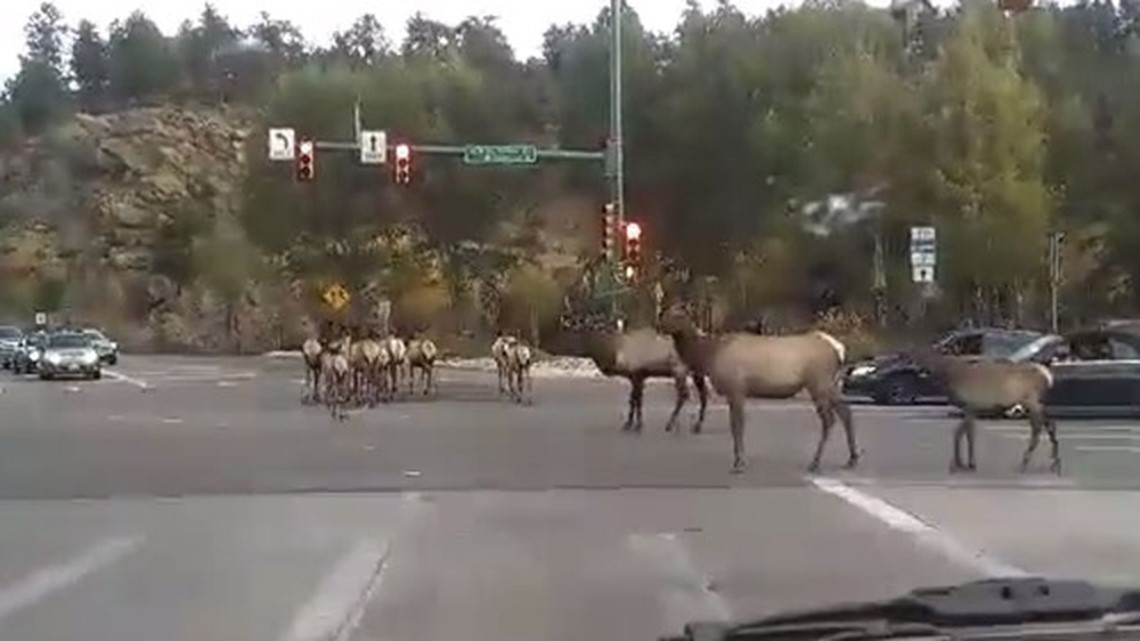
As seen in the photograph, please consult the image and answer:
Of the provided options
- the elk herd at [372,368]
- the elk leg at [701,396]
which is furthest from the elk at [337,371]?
the elk leg at [701,396]

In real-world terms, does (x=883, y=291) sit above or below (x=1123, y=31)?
below

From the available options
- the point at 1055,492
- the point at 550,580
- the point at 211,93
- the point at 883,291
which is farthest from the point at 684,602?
the point at 211,93

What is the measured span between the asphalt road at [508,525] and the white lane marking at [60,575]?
46 mm

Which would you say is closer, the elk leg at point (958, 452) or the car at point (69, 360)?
the elk leg at point (958, 452)

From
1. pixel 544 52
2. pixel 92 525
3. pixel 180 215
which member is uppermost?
pixel 544 52

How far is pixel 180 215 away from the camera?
421 feet

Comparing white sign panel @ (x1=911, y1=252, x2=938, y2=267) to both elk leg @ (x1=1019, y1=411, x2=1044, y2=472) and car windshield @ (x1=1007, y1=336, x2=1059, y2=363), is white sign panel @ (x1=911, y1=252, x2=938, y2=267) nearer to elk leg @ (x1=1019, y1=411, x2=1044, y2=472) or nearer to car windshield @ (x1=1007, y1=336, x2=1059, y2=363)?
car windshield @ (x1=1007, y1=336, x2=1059, y2=363)

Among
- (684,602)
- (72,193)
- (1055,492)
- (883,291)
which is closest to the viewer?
(684,602)

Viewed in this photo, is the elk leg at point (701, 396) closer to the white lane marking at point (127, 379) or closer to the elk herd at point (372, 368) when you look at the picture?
the elk herd at point (372, 368)

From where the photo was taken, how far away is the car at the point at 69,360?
6144 centimetres

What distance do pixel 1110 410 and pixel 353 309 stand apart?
131 feet

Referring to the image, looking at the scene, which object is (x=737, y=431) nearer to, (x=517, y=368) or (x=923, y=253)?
(x=923, y=253)

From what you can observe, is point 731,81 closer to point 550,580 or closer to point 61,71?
point 550,580

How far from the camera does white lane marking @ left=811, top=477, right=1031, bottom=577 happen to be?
1461 centimetres
